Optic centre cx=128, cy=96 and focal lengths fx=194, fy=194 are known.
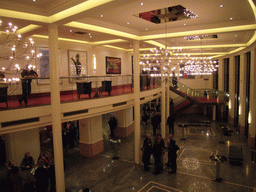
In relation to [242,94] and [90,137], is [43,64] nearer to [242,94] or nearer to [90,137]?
[90,137]

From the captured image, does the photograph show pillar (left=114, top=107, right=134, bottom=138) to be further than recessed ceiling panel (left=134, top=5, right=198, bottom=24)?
Yes

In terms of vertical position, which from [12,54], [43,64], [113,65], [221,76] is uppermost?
[113,65]

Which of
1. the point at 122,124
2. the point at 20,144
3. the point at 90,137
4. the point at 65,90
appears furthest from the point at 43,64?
the point at 122,124

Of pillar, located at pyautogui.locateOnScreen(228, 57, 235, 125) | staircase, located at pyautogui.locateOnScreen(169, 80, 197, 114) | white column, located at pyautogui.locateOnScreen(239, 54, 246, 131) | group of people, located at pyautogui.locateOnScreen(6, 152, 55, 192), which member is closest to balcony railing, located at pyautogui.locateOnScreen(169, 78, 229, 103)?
staircase, located at pyautogui.locateOnScreen(169, 80, 197, 114)

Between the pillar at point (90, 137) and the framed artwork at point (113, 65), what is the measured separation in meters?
4.95

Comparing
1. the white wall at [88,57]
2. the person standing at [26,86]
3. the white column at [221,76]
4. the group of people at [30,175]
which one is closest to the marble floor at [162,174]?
the group of people at [30,175]

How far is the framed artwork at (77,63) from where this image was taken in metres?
12.7

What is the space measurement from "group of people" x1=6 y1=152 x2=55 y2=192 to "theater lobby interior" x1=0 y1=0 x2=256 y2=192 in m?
0.12

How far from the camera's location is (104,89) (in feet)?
33.1

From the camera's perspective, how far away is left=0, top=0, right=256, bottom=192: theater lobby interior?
664 centimetres

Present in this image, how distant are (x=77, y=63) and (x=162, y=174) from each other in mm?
8650

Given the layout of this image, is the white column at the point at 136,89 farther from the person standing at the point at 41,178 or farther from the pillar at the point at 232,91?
the pillar at the point at 232,91

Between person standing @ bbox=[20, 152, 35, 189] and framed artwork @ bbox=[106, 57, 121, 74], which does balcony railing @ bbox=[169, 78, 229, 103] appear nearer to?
framed artwork @ bbox=[106, 57, 121, 74]

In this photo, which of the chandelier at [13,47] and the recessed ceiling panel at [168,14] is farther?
the recessed ceiling panel at [168,14]
